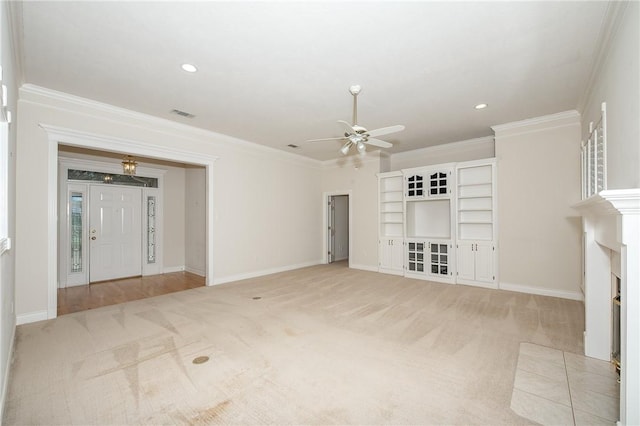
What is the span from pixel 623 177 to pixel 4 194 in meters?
4.49

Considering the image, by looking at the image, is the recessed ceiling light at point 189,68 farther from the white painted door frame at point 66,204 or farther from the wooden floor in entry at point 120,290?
the white painted door frame at point 66,204

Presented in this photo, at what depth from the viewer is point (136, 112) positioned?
4.42 m

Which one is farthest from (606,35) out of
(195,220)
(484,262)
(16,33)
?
(195,220)

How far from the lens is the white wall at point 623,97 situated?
192 centimetres

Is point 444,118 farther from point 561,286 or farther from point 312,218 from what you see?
point 312,218

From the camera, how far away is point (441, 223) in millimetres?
6477

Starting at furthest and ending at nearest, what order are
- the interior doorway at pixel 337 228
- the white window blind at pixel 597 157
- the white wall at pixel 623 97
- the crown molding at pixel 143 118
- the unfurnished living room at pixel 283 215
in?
the interior doorway at pixel 337 228, the crown molding at pixel 143 118, the white window blind at pixel 597 157, the unfurnished living room at pixel 283 215, the white wall at pixel 623 97

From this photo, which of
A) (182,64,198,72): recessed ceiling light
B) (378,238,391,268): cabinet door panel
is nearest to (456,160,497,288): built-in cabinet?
(378,238,391,268): cabinet door panel

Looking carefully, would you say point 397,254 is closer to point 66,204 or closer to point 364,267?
point 364,267

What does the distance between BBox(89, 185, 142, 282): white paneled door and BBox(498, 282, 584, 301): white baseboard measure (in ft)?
25.4

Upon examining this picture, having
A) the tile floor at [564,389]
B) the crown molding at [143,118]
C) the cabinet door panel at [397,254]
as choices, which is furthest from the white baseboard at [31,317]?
the cabinet door panel at [397,254]

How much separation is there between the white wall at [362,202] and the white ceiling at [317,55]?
2.68 meters

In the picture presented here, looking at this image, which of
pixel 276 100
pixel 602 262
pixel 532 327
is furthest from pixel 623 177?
pixel 276 100

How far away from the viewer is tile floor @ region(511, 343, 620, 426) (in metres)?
1.93
